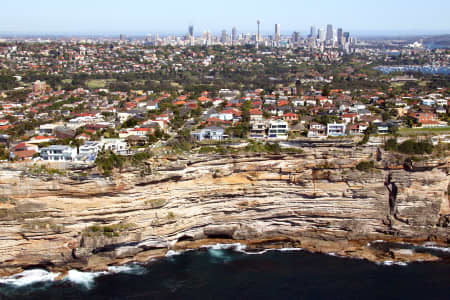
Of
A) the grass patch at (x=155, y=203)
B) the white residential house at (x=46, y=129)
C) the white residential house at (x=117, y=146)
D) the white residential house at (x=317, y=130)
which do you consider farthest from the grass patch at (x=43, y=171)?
the white residential house at (x=317, y=130)

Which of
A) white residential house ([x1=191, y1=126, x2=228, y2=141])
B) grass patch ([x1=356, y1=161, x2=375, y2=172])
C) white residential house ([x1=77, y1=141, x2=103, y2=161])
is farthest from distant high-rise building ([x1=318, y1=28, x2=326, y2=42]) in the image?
white residential house ([x1=77, y1=141, x2=103, y2=161])

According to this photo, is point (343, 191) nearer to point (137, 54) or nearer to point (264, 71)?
point (264, 71)

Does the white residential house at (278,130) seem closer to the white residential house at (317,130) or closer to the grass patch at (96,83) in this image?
the white residential house at (317,130)

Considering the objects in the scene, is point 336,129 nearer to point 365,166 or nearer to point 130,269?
point 365,166

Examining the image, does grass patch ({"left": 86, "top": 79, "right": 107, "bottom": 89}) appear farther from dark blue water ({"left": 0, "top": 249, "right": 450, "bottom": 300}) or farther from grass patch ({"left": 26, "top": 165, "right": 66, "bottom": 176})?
dark blue water ({"left": 0, "top": 249, "right": 450, "bottom": 300})

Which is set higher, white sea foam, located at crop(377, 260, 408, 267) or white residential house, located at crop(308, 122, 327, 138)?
white residential house, located at crop(308, 122, 327, 138)

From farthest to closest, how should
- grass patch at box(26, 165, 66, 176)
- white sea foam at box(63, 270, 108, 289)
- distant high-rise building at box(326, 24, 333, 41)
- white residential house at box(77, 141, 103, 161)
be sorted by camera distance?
1. distant high-rise building at box(326, 24, 333, 41)
2. white residential house at box(77, 141, 103, 161)
3. grass patch at box(26, 165, 66, 176)
4. white sea foam at box(63, 270, 108, 289)
